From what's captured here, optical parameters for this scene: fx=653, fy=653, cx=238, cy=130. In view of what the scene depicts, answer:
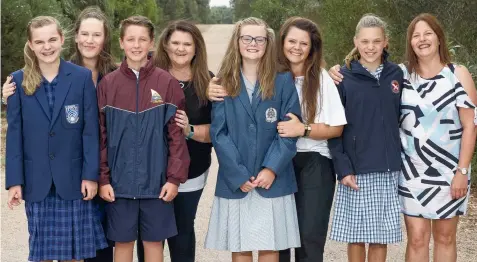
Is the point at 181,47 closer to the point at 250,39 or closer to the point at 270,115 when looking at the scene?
the point at 250,39

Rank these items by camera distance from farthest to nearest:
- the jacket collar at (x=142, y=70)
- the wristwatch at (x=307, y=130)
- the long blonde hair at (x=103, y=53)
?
the long blonde hair at (x=103, y=53)
the wristwatch at (x=307, y=130)
the jacket collar at (x=142, y=70)

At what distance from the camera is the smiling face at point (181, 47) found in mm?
4402

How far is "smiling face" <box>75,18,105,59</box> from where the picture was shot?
4387mm

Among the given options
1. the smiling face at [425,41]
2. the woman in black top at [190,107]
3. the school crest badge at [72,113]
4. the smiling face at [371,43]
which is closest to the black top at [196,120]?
the woman in black top at [190,107]

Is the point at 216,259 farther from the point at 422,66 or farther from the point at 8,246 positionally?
the point at 422,66

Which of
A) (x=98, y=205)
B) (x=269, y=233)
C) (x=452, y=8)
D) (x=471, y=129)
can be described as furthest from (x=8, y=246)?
(x=452, y=8)

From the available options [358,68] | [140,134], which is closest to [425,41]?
[358,68]

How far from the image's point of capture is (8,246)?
244 inches

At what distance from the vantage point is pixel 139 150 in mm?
3975

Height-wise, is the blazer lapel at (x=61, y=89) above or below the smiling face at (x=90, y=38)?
below

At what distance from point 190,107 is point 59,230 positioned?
1154 mm

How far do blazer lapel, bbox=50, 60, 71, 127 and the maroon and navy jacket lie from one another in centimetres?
20

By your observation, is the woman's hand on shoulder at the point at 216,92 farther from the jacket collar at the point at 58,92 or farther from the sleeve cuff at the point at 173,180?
the jacket collar at the point at 58,92

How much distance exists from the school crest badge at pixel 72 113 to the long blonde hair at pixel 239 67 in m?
0.92
